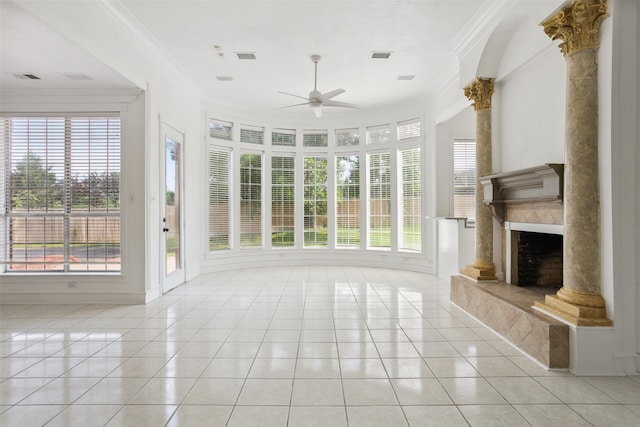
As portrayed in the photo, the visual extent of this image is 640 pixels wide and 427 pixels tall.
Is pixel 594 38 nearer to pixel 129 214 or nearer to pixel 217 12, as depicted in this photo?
pixel 217 12

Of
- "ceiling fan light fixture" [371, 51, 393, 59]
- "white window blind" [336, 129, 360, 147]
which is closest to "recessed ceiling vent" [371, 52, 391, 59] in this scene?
"ceiling fan light fixture" [371, 51, 393, 59]

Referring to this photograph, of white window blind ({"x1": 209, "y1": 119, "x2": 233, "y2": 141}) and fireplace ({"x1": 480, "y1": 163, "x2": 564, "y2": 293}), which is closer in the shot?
fireplace ({"x1": 480, "y1": 163, "x2": 564, "y2": 293})

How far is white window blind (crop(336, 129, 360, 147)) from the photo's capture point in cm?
843

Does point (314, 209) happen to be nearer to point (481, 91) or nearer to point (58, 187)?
point (481, 91)

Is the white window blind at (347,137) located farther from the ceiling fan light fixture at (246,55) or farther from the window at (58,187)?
the window at (58,187)

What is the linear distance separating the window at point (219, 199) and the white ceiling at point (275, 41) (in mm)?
1700

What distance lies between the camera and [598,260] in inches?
110

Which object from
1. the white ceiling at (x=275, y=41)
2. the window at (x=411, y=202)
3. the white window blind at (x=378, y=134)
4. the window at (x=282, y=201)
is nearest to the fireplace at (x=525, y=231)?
the white ceiling at (x=275, y=41)

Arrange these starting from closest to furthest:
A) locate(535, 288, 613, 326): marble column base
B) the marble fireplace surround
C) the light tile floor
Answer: the light tile floor < locate(535, 288, 613, 326): marble column base < the marble fireplace surround

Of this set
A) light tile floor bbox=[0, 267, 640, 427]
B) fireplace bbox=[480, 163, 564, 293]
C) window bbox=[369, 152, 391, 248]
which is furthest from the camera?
window bbox=[369, 152, 391, 248]

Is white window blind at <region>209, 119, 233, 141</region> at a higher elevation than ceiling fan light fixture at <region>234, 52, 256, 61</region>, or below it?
below

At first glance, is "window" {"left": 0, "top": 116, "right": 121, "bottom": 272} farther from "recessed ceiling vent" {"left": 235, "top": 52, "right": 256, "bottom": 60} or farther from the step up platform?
the step up platform

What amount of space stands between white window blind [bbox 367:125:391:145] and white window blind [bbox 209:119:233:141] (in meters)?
3.12

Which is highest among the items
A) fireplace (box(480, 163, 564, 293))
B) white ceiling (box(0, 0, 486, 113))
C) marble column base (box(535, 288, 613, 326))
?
white ceiling (box(0, 0, 486, 113))
